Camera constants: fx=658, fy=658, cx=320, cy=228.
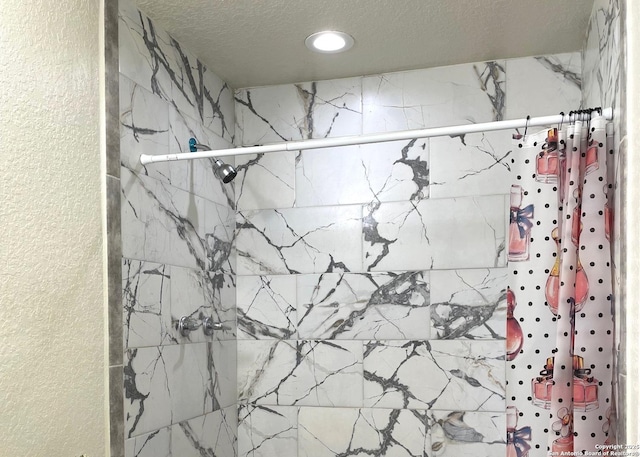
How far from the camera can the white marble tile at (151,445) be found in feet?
6.76

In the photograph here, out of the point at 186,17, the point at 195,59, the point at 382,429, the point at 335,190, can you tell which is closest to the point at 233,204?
the point at 335,190

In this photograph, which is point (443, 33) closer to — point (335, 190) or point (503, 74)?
point (503, 74)

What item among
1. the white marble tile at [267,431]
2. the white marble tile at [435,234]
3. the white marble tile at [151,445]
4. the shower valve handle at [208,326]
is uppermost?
the white marble tile at [435,234]

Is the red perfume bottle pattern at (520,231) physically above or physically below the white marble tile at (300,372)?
above

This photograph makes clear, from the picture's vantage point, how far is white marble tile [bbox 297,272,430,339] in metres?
2.67

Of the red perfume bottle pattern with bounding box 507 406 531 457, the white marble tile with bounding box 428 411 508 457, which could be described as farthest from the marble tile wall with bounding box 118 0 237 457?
the red perfume bottle pattern with bounding box 507 406 531 457

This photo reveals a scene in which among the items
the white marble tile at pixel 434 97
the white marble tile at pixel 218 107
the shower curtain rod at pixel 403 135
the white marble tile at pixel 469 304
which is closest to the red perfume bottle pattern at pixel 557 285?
the shower curtain rod at pixel 403 135

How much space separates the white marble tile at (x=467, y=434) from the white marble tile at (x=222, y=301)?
0.90m

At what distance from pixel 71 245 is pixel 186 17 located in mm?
948

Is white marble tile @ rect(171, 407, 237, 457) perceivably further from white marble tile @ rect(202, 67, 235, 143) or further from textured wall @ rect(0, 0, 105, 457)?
white marble tile @ rect(202, 67, 235, 143)

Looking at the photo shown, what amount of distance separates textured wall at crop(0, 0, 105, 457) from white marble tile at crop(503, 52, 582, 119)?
160cm

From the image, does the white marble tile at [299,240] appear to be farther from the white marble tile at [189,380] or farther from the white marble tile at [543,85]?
the white marble tile at [543,85]

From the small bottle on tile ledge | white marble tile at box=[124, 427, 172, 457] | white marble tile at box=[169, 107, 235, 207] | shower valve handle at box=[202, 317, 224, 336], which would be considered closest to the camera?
the small bottle on tile ledge

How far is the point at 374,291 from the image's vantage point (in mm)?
2719
